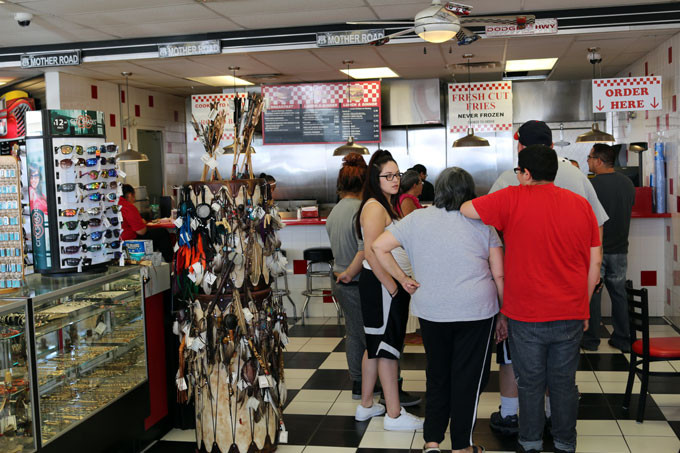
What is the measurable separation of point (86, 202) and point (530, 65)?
6893 millimetres

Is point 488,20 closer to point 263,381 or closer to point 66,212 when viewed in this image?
point 263,381

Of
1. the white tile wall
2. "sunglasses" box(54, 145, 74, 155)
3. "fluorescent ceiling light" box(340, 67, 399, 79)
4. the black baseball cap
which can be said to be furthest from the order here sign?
"sunglasses" box(54, 145, 74, 155)

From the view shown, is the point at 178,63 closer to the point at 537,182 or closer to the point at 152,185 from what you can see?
the point at 152,185

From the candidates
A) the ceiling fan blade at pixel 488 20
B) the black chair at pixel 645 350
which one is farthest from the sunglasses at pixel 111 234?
the black chair at pixel 645 350

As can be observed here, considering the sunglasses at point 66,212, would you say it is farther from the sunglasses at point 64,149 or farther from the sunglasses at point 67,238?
the sunglasses at point 64,149

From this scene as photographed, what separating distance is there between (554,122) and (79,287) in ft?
29.4

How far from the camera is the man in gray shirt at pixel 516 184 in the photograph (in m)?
3.58

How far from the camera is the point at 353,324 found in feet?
14.2

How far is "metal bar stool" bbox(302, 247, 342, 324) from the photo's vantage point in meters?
7.03

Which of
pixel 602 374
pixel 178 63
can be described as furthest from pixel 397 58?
pixel 602 374

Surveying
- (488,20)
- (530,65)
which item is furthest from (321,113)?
(488,20)

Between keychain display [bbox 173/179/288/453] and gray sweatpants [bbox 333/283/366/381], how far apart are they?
2.46 feet

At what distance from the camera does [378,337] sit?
383 centimetres

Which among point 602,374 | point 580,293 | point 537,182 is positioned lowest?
point 602,374
